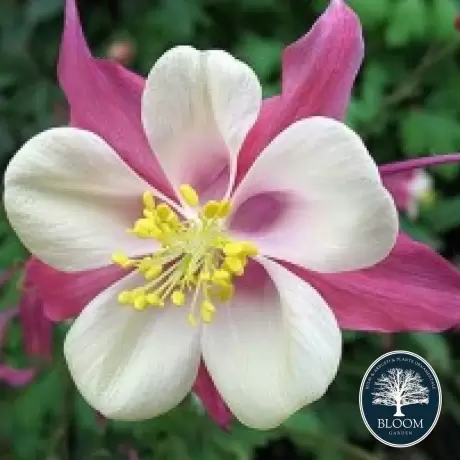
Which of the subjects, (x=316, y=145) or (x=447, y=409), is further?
(x=447, y=409)

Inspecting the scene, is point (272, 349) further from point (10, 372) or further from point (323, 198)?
point (10, 372)

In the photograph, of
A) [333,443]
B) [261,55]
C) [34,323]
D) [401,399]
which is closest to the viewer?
[401,399]

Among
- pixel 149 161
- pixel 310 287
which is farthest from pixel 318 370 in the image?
pixel 149 161

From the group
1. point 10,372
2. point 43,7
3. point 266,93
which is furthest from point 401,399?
A: point 43,7

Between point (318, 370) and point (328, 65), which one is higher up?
point (328, 65)

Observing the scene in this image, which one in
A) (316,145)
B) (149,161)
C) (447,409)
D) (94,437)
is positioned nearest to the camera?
(316,145)

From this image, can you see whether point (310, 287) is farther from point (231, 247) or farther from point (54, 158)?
point (54, 158)

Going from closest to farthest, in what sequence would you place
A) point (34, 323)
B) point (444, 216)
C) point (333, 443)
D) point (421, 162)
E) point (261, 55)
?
point (421, 162)
point (34, 323)
point (333, 443)
point (261, 55)
point (444, 216)
